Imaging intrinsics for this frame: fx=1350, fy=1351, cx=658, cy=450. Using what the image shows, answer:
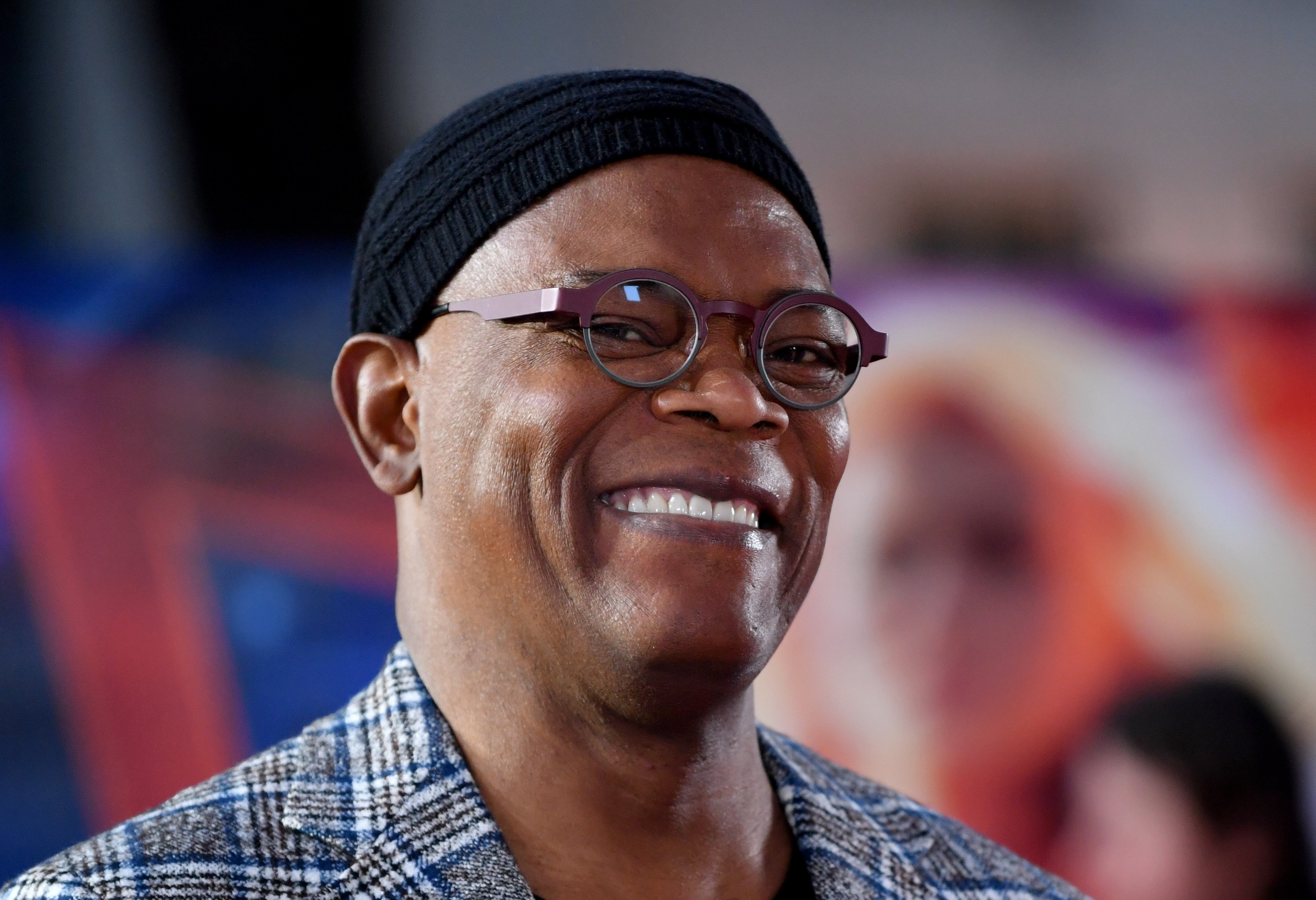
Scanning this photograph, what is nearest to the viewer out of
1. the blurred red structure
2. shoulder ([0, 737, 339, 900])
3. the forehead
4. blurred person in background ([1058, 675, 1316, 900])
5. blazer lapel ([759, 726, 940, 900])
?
shoulder ([0, 737, 339, 900])

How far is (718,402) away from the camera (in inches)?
63.6

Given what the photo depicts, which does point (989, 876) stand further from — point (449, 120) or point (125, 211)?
point (125, 211)

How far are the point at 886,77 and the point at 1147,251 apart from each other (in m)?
1.20

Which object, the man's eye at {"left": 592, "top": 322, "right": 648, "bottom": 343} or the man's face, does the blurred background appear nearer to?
the man's face

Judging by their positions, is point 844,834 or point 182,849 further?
point 844,834

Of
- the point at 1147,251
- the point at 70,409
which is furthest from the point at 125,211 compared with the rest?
the point at 1147,251

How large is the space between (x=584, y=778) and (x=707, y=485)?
0.39 m

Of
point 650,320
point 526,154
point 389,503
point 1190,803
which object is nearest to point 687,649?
point 650,320

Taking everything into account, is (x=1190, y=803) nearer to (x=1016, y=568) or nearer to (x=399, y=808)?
(x=1016, y=568)

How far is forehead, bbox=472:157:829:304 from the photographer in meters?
1.68

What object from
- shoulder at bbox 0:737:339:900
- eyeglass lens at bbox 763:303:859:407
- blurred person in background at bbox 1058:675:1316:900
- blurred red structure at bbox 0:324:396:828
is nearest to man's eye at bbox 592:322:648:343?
eyeglass lens at bbox 763:303:859:407

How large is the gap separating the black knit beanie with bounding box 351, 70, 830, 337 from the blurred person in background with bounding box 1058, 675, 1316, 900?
2.52 m

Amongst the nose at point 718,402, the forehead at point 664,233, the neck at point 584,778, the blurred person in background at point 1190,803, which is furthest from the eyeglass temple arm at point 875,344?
the blurred person in background at point 1190,803

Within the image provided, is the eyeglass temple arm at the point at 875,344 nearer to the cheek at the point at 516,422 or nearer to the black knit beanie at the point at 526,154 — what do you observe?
the black knit beanie at the point at 526,154
